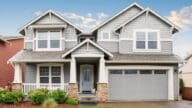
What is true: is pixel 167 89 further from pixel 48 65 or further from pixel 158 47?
pixel 48 65

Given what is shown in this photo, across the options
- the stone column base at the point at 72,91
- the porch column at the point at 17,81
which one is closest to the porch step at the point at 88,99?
the stone column base at the point at 72,91

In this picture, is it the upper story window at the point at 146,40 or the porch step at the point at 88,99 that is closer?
the porch step at the point at 88,99

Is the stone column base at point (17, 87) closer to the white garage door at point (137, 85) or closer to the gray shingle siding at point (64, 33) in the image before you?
the gray shingle siding at point (64, 33)

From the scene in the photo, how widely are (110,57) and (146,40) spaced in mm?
3884

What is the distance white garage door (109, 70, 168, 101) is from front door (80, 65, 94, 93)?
270 centimetres

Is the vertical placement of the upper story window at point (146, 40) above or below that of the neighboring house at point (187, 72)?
above

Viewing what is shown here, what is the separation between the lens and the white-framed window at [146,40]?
31.8 metres

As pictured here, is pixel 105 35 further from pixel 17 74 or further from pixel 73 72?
pixel 17 74

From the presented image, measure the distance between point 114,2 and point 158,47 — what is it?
5.50 metres

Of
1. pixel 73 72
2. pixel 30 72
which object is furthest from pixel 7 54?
pixel 73 72

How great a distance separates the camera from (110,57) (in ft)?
98.3

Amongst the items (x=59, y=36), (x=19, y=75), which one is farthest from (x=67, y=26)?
(x=19, y=75)

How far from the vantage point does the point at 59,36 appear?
3203 centimetres

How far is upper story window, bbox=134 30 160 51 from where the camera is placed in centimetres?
3175
